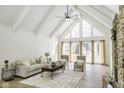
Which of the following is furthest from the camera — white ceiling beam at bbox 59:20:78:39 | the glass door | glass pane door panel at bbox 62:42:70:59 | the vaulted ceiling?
glass pane door panel at bbox 62:42:70:59

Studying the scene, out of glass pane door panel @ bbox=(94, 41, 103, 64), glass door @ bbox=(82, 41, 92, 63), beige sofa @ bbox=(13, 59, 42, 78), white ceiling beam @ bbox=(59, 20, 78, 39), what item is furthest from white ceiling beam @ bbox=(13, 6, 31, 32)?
glass pane door panel @ bbox=(94, 41, 103, 64)

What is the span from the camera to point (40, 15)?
19.2 ft

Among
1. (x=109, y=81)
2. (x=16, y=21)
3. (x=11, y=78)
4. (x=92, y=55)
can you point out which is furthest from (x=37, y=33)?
(x=109, y=81)

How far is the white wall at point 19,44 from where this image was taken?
15.4 ft

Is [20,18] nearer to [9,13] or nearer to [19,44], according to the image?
[9,13]

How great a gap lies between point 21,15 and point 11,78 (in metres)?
2.84

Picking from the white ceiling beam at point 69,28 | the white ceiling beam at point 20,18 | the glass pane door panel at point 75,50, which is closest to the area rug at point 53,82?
the white ceiling beam at point 20,18

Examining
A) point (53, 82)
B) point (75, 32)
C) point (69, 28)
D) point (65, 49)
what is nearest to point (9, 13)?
point (53, 82)

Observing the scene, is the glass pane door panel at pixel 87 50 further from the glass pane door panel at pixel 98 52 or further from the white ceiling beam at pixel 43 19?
the white ceiling beam at pixel 43 19

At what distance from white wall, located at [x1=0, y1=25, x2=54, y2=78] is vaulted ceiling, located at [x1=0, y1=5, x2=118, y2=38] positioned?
301 millimetres

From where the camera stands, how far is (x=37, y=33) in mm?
7004

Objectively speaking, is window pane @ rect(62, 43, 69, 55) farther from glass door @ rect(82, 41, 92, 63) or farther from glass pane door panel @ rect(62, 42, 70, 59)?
glass door @ rect(82, 41, 92, 63)

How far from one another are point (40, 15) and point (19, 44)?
2003mm

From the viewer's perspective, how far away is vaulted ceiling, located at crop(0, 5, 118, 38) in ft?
13.4
